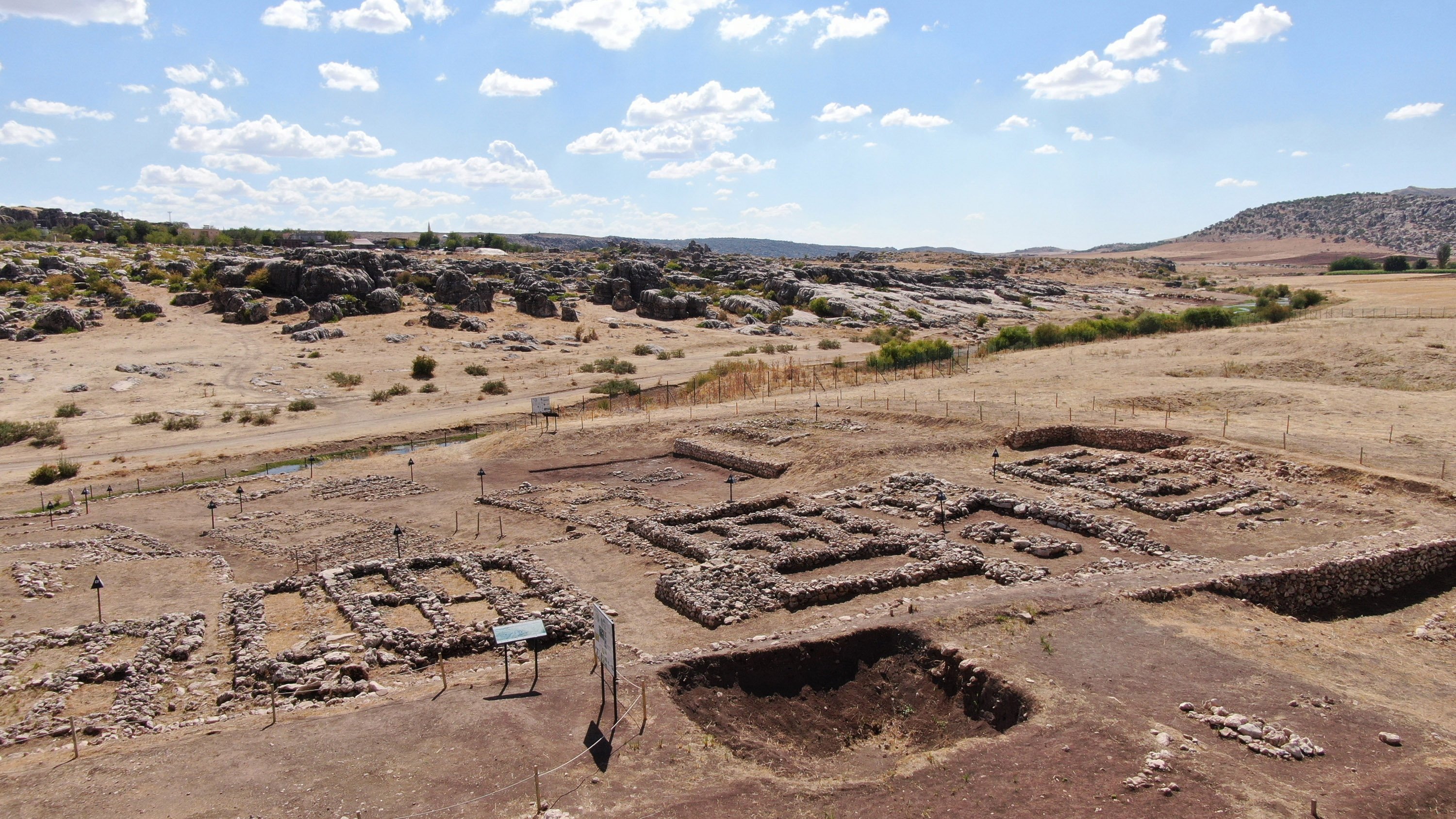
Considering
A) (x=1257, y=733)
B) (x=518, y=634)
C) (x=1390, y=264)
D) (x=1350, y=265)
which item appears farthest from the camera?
(x=1350, y=265)

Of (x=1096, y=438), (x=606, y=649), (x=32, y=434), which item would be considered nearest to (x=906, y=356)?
(x=1096, y=438)

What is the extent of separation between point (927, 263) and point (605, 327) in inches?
4402

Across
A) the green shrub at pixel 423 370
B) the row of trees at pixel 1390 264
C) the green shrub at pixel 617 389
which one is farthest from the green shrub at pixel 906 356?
the row of trees at pixel 1390 264

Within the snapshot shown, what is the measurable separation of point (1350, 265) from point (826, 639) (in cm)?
17127

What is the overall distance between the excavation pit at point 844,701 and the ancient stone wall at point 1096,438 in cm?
1724

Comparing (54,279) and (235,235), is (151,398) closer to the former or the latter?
(54,279)

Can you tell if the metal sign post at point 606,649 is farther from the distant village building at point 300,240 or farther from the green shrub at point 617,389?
the distant village building at point 300,240

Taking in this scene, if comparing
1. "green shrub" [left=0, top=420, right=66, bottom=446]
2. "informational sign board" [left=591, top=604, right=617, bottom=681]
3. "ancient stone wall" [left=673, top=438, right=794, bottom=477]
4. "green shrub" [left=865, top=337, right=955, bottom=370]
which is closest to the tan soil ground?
"ancient stone wall" [left=673, top=438, right=794, bottom=477]

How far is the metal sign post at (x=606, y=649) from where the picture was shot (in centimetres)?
1263

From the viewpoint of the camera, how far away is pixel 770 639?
1541 cm

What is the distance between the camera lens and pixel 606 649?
1302 cm

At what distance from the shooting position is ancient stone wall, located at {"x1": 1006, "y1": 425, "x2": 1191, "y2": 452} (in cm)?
2842

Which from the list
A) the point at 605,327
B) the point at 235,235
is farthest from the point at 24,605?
the point at 235,235

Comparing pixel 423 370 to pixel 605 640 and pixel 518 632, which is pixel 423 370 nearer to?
pixel 518 632
